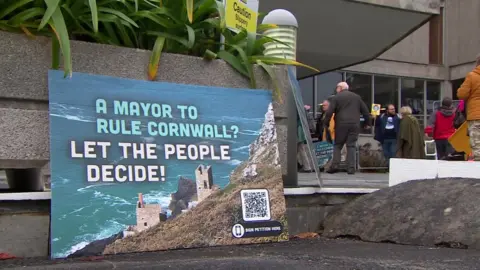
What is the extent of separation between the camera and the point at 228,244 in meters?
3.87

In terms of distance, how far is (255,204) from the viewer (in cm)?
407

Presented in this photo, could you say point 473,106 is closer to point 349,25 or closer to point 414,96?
point 349,25

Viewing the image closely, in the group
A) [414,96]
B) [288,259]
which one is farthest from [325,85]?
[288,259]

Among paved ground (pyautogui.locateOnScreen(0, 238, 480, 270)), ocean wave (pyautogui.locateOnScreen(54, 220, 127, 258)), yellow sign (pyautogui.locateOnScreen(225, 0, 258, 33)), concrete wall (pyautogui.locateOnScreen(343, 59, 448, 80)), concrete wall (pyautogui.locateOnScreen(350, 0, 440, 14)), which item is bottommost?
paved ground (pyautogui.locateOnScreen(0, 238, 480, 270))

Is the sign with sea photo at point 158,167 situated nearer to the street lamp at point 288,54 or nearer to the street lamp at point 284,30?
the street lamp at point 288,54

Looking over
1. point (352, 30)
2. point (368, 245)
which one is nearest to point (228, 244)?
point (368, 245)

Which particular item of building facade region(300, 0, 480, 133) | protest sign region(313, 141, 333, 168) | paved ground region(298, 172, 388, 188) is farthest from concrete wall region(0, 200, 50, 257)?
building facade region(300, 0, 480, 133)

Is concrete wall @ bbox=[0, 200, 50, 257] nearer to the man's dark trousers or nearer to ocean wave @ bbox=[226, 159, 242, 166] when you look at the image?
ocean wave @ bbox=[226, 159, 242, 166]

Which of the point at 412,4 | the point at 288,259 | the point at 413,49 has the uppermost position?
the point at 413,49

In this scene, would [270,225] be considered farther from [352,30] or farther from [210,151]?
[352,30]

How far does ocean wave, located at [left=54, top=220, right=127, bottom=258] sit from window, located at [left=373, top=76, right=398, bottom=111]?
1623cm

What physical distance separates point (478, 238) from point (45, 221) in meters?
2.92

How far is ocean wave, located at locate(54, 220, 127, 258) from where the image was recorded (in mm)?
3282

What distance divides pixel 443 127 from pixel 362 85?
7.78 metres
